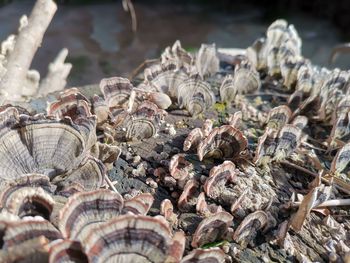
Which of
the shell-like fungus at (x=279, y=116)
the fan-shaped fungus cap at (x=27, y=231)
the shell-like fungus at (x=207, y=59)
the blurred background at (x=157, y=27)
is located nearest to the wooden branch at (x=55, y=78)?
the shell-like fungus at (x=207, y=59)

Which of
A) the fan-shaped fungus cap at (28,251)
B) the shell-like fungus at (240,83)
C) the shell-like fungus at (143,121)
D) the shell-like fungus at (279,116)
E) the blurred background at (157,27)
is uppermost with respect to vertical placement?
the blurred background at (157,27)

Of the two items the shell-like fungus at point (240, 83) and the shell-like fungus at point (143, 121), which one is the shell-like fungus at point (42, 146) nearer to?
the shell-like fungus at point (143, 121)

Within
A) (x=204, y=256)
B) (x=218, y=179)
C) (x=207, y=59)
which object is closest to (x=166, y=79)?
(x=207, y=59)

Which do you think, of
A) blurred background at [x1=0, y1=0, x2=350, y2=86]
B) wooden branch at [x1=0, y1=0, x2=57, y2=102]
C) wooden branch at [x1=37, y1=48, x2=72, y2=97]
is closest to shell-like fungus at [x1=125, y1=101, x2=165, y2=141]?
wooden branch at [x1=0, y1=0, x2=57, y2=102]

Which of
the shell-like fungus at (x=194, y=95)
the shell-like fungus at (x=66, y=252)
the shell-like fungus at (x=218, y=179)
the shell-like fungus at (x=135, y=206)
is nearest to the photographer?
the shell-like fungus at (x=66, y=252)

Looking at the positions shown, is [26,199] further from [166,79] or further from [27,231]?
[166,79]

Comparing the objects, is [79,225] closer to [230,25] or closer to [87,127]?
[87,127]

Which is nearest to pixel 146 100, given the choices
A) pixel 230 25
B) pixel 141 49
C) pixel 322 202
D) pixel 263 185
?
pixel 263 185

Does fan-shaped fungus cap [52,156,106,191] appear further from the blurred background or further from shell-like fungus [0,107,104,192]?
the blurred background
